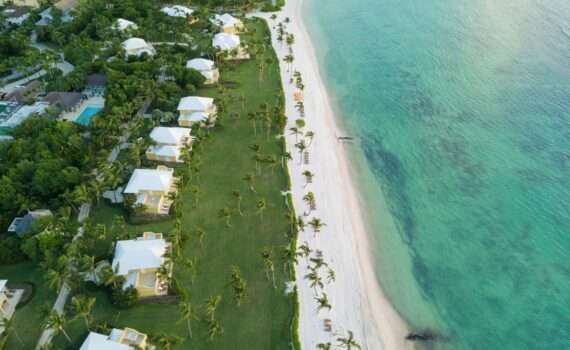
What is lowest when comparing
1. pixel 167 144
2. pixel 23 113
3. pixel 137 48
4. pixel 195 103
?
pixel 23 113

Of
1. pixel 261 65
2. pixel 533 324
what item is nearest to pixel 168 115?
pixel 261 65

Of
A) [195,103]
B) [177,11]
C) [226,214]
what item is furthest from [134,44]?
[226,214]

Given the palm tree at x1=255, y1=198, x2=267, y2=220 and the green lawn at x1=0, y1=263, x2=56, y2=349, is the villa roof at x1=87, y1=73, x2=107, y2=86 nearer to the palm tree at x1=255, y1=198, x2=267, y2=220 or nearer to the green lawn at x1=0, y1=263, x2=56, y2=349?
Result: the green lawn at x1=0, y1=263, x2=56, y2=349

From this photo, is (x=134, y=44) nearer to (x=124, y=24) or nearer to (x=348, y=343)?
(x=124, y=24)

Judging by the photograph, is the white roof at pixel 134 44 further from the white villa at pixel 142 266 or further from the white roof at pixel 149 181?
the white villa at pixel 142 266

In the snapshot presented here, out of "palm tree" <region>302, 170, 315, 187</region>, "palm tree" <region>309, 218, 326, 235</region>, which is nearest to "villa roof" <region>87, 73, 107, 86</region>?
"palm tree" <region>302, 170, 315, 187</region>

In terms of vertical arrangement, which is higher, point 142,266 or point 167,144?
point 167,144
